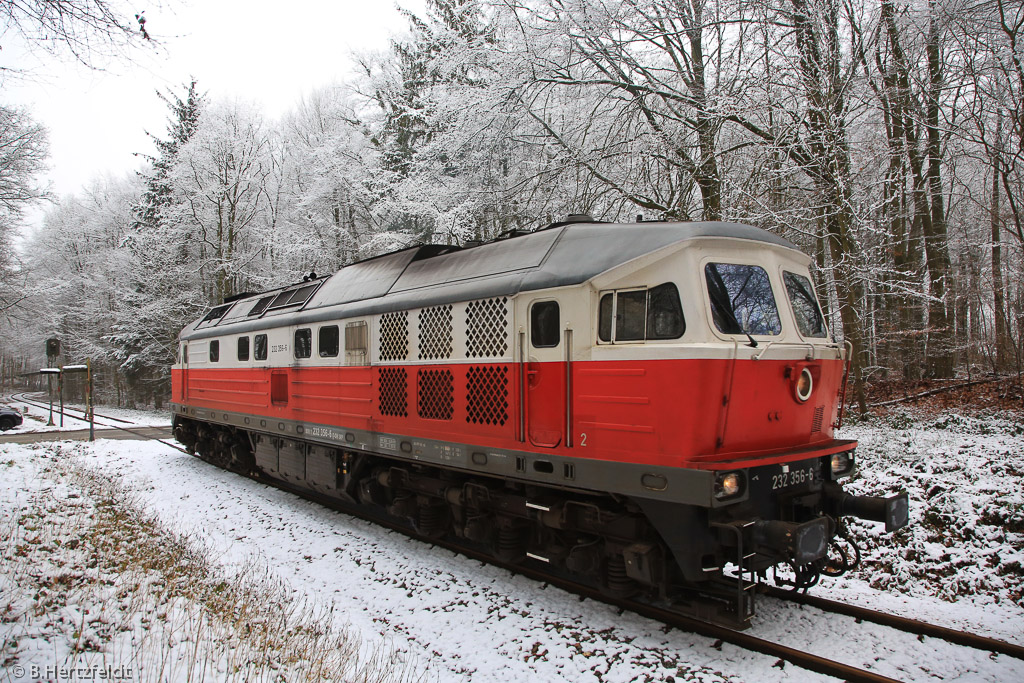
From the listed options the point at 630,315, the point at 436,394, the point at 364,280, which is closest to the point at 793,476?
the point at 630,315

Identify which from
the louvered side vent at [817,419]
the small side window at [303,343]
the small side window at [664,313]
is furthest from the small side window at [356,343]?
the louvered side vent at [817,419]

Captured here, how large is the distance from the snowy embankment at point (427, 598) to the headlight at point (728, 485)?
134 cm

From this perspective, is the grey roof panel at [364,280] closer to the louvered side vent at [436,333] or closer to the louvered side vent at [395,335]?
the louvered side vent at [395,335]

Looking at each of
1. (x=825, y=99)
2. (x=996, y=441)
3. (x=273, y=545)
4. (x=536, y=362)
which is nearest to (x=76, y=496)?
(x=273, y=545)

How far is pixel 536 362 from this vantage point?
5730 millimetres

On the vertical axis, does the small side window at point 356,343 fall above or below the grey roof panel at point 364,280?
below

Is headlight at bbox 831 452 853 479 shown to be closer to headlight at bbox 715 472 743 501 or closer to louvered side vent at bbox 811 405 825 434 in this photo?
louvered side vent at bbox 811 405 825 434

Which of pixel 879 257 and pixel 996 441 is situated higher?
pixel 879 257

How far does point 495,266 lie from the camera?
6.51 metres

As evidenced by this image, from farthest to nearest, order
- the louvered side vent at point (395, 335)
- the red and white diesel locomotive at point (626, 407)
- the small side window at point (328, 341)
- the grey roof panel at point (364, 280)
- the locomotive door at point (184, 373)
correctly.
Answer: the locomotive door at point (184, 373)
the small side window at point (328, 341)
the grey roof panel at point (364, 280)
the louvered side vent at point (395, 335)
the red and white diesel locomotive at point (626, 407)

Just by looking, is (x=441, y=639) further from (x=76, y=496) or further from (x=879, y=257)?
(x=879, y=257)

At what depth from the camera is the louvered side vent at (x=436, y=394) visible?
6.79 meters

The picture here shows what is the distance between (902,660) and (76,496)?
461 inches

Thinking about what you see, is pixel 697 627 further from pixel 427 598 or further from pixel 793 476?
pixel 427 598
